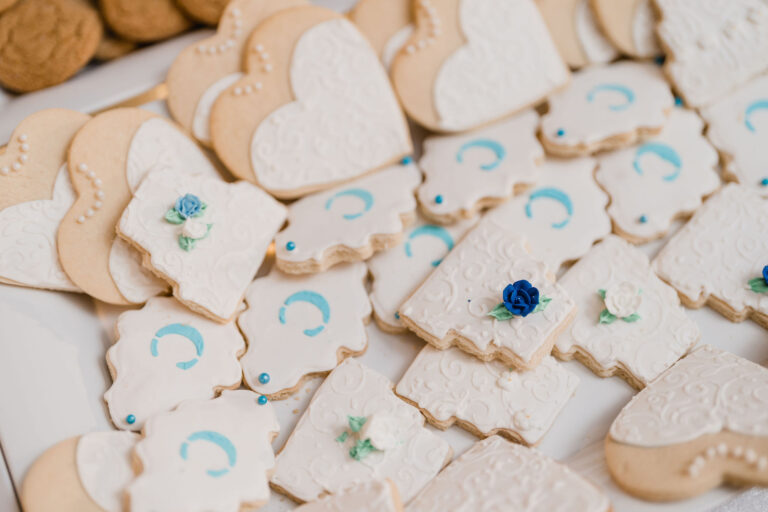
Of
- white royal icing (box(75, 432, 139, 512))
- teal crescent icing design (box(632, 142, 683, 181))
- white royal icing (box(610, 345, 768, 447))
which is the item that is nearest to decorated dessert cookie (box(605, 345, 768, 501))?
white royal icing (box(610, 345, 768, 447))

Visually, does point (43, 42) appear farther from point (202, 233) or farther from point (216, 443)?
point (216, 443)

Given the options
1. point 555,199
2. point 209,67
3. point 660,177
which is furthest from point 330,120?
point 660,177

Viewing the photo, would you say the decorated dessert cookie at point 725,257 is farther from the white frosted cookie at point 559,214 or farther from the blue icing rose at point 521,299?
the blue icing rose at point 521,299

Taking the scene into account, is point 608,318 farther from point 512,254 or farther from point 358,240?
point 358,240

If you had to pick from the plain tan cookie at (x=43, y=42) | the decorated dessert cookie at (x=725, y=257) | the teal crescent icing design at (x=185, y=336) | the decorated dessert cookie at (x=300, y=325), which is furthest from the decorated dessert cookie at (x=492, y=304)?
the plain tan cookie at (x=43, y=42)

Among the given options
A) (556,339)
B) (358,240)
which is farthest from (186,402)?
(556,339)
